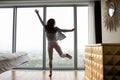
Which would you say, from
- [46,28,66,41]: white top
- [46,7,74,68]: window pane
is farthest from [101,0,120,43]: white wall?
[46,28,66,41]: white top

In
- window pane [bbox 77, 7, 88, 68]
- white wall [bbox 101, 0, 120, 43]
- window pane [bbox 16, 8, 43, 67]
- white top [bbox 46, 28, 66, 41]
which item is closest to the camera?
white top [bbox 46, 28, 66, 41]

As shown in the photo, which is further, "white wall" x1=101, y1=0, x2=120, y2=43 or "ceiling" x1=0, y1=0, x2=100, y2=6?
"ceiling" x1=0, y1=0, x2=100, y2=6

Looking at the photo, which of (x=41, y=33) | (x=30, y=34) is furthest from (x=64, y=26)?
(x=30, y=34)

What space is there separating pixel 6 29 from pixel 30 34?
2.55ft

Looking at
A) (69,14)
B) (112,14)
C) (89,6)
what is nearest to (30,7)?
(69,14)

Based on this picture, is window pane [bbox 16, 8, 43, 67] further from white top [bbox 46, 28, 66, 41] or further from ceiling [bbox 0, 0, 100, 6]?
white top [bbox 46, 28, 66, 41]

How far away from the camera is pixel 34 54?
6.12 m

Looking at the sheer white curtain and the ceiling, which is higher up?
the ceiling

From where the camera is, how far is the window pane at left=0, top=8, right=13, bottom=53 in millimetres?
6129

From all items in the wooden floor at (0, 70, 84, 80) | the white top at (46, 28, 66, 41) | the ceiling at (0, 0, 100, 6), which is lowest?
the wooden floor at (0, 70, 84, 80)

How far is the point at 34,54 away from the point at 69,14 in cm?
164

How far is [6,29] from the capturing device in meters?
6.17

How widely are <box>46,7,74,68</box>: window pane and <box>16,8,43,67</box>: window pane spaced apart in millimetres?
429

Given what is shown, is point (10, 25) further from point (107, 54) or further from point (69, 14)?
point (107, 54)
